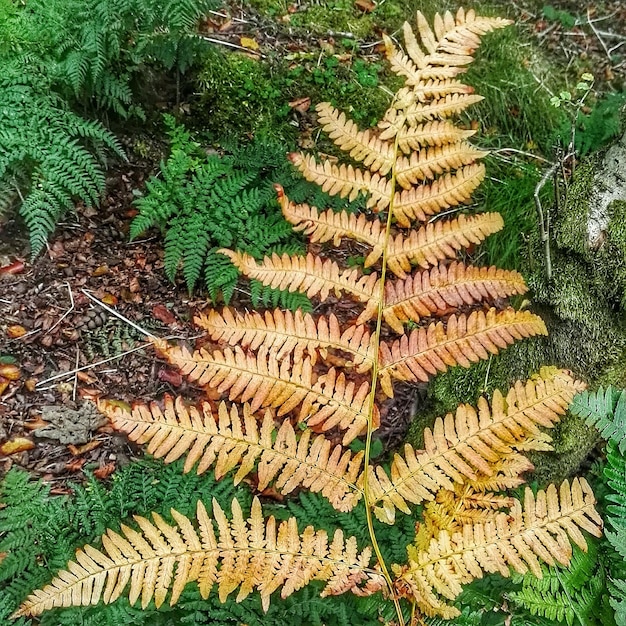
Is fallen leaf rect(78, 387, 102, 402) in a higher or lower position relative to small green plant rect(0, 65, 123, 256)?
lower

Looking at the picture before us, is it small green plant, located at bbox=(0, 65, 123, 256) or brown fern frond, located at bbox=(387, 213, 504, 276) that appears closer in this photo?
brown fern frond, located at bbox=(387, 213, 504, 276)

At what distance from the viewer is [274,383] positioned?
162cm

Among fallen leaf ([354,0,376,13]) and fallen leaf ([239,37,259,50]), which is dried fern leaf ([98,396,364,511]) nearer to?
fallen leaf ([239,37,259,50])

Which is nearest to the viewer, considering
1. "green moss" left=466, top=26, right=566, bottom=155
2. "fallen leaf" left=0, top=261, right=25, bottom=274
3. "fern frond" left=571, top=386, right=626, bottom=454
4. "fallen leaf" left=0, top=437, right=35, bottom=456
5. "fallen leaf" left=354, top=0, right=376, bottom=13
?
"fern frond" left=571, top=386, right=626, bottom=454

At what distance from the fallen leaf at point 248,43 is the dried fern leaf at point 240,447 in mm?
2978

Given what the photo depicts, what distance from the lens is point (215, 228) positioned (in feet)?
10.5

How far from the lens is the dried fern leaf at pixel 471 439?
156cm

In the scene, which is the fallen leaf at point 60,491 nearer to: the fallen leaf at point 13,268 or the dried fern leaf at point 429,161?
the fallen leaf at point 13,268

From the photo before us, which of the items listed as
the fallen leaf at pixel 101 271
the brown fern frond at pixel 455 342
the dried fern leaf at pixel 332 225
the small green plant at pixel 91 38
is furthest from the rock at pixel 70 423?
the brown fern frond at pixel 455 342

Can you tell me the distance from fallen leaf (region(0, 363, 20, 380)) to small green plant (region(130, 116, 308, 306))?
0.91 m

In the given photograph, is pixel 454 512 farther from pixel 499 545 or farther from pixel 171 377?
pixel 171 377

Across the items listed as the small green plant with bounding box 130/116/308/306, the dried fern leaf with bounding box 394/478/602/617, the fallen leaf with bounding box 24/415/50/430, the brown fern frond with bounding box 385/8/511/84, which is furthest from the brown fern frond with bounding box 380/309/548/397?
the fallen leaf with bounding box 24/415/50/430

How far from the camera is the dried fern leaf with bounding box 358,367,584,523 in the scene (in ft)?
5.11

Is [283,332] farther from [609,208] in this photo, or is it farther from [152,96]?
[152,96]
